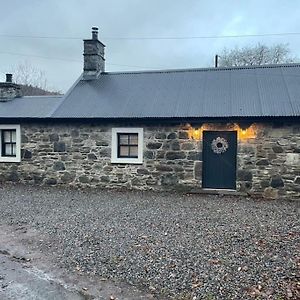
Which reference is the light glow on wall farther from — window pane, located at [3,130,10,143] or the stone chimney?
the stone chimney

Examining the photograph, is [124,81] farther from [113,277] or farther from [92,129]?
[113,277]

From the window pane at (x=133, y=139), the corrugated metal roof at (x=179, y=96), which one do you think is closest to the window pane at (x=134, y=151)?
the window pane at (x=133, y=139)

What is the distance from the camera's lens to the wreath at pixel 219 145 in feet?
35.7

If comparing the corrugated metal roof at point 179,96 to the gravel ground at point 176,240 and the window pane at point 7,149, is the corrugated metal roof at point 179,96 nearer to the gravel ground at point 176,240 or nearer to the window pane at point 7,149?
the window pane at point 7,149

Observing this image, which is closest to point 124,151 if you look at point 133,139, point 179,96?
point 133,139

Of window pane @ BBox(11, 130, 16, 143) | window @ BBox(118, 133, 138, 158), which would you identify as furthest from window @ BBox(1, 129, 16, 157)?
window @ BBox(118, 133, 138, 158)

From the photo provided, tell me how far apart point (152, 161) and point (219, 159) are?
88.7 inches

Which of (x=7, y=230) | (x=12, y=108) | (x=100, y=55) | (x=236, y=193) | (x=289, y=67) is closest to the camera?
(x=7, y=230)

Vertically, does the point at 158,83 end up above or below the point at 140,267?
above

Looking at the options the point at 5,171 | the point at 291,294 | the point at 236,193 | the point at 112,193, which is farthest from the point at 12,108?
the point at 291,294

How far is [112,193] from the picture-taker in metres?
11.1

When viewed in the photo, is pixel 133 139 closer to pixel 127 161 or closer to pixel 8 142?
pixel 127 161

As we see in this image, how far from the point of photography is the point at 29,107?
1352cm

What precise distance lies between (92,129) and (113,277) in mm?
7916
